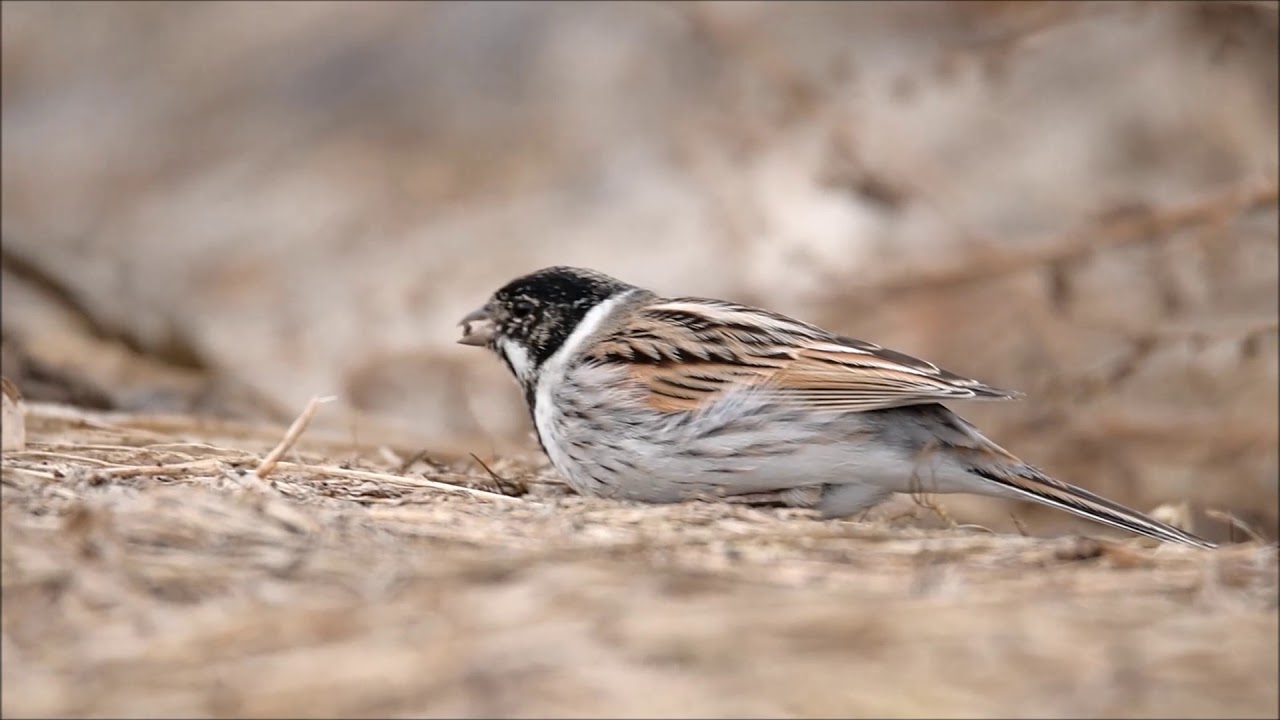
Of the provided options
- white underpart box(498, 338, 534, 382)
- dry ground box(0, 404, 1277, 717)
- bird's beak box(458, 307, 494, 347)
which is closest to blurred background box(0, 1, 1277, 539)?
bird's beak box(458, 307, 494, 347)

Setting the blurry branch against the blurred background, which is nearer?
the blurry branch

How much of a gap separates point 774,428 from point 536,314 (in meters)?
1.00

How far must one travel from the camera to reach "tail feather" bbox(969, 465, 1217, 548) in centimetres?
438

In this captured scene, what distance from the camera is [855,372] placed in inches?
184

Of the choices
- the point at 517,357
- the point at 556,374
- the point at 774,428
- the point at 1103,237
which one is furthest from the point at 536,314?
the point at 1103,237

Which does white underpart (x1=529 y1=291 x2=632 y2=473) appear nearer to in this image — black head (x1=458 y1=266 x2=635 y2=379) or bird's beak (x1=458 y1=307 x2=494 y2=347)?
black head (x1=458 y1=266 x2=635 y2=379)

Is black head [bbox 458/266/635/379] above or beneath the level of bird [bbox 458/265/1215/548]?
above

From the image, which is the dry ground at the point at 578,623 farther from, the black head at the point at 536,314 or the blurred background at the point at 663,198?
the blurred background at the point at 663,198

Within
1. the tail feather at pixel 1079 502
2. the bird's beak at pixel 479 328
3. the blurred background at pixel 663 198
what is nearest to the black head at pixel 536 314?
the bird's beak at pixel 479 328

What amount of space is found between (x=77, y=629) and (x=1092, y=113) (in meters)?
8.64

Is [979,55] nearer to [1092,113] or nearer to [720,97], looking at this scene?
[1092,113]

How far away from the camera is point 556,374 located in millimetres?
4938

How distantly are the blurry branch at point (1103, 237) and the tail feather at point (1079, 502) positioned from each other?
4.34 metres

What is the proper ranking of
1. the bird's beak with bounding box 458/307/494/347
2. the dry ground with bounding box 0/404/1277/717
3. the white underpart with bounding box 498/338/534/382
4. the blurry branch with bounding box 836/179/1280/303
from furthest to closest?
1. the blurry branch with bounding box 836/179/1280/303
2. the bird's beak with bounding box 458/307/494/347
3. the white underpart with bounding box 498/338/534/382
4. the dry ground with bounding box 0/404/1277/717
